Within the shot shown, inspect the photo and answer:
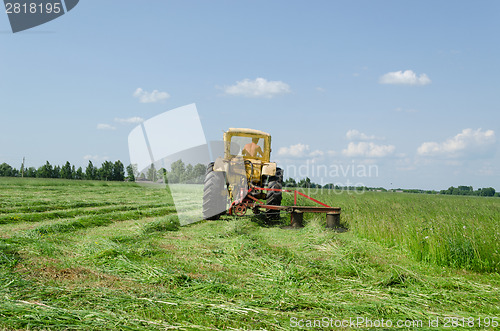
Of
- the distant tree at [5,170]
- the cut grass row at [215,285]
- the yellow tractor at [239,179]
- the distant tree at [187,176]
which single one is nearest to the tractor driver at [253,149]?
the yellow tractor at [239,179]

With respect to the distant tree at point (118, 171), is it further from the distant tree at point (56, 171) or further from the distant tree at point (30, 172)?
the distant tree at point (30, 172)

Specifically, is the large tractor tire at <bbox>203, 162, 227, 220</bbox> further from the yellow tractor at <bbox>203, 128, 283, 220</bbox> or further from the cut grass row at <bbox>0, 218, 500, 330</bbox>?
the cut grass row at <bbox>0, 218, 500, 330</bbox>

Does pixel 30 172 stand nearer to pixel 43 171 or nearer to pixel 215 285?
pixel 43 171

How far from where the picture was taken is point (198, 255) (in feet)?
18.8

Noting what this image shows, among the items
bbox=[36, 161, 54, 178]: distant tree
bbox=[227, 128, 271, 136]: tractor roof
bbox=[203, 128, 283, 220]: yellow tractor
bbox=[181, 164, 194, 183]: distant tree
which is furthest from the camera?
bbox=[36, 161, 54, 178]: distant tree

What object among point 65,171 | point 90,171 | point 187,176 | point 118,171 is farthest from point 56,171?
point 187,176

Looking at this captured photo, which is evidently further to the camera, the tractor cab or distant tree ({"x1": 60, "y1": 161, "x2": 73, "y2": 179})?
distant tree ({"x1": 60, "y1": 161, "x2": 73, "y2": 179})

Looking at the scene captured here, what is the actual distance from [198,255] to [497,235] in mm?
4711

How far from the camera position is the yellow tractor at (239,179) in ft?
31.1

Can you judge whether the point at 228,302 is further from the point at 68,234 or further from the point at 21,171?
the point at 21,171

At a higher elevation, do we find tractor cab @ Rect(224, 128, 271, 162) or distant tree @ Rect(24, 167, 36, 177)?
distant tree @ Rect(24, 167, 36, 177)

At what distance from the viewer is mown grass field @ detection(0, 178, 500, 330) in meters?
3.28

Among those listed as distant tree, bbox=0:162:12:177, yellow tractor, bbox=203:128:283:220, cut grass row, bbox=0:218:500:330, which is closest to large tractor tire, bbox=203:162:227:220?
yellow tractor, bbox=203:128:283:220

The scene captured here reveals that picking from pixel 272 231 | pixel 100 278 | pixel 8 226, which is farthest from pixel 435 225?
pixel 8 226
